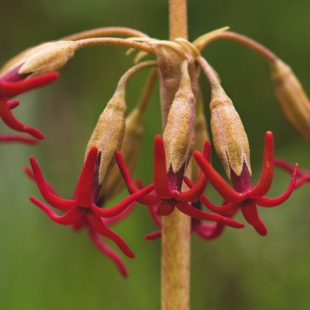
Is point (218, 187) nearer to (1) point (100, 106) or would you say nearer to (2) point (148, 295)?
(2) point (148, 295)

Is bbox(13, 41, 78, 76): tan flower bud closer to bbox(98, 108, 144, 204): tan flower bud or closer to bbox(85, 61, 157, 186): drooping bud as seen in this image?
bbox(85, 61, 157, 186): drooping bud

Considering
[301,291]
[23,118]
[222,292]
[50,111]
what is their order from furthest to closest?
[50,111] → [23,118] → [222,292] → [301,291]

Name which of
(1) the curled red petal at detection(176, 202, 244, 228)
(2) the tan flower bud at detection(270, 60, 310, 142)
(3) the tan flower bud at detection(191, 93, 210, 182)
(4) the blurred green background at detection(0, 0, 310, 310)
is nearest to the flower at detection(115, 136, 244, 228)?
(1) the curled red petal at detection(176, 202, 244, 228)

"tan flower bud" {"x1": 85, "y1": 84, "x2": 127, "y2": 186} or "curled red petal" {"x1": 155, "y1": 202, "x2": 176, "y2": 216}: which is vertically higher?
"tan flower bud" {"x1": 85, "y1": 84, "x2": 127, "y2": 186}

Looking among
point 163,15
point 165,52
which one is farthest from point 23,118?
point 165,52

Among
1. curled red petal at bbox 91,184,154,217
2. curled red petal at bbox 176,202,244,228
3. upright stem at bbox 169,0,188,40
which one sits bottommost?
curled red petal at bbox 176,202,244,228

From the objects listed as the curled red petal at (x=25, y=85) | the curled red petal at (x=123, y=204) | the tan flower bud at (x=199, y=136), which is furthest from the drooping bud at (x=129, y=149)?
the curled red petal at (x=25, y=85)

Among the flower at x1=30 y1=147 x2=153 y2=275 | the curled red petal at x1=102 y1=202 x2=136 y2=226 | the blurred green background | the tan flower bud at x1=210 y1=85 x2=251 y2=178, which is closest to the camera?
the flower at x1=30 y1=147 x2=153 y2=275
